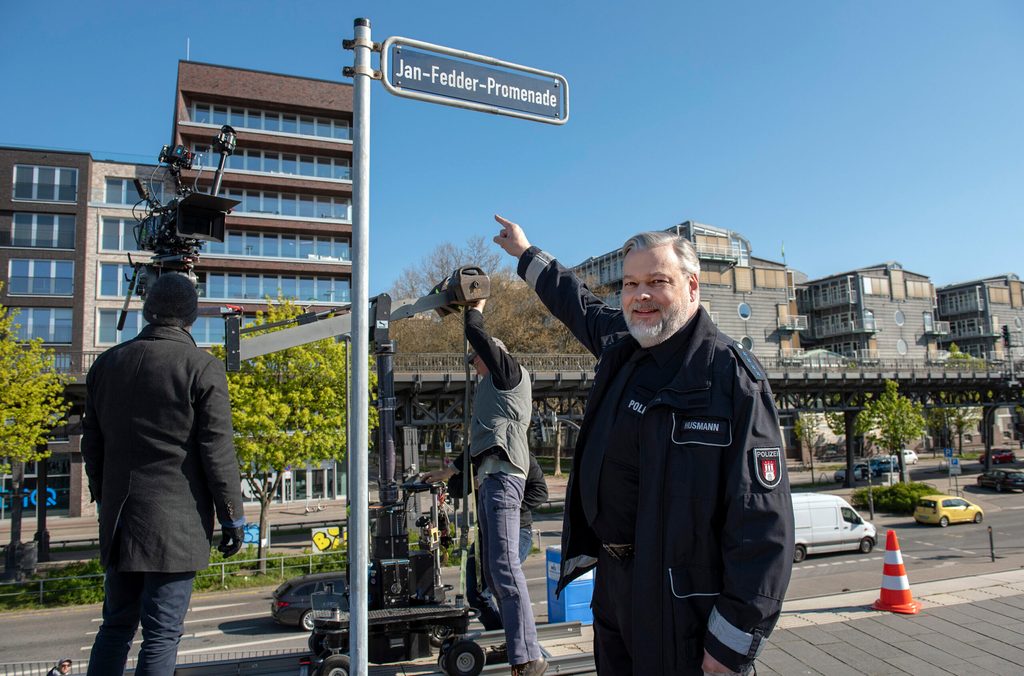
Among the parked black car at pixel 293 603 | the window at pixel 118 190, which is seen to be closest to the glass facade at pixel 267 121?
the window at pixel 118 190

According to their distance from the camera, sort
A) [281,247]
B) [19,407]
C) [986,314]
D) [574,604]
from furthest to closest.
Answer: [986,314], [281,247], [19,407], [574,604]

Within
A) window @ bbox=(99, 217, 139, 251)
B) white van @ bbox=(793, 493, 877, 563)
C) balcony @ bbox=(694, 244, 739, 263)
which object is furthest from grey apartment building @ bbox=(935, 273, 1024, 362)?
window @ bbox=(99, 217, 139, 251)

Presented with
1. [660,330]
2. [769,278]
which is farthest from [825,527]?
[769,278]

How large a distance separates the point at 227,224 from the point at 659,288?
40554 mm

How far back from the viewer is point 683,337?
2443 millimetres

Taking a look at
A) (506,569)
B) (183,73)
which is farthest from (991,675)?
(183,73)

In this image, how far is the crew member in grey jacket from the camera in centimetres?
412

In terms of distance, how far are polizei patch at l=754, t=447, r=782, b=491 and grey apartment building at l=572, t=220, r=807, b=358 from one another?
5424 centimetres

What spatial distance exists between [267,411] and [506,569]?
20073mm

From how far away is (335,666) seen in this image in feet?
13.3

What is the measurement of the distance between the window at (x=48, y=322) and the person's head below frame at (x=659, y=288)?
43152 mm

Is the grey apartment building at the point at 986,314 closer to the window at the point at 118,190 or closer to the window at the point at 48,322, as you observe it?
the window at the point at 118,190

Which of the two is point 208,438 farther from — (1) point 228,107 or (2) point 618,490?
(1) point 228,107

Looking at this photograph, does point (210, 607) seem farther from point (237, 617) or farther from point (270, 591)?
point (270, 591)
